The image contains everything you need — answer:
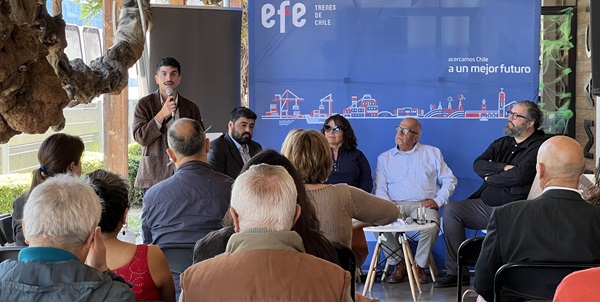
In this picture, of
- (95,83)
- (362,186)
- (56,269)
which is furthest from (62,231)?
(362,186)

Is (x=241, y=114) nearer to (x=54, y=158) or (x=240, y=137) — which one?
(x=240, y=137)

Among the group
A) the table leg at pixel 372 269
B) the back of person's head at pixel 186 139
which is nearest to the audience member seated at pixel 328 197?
the back of person's head at pixel 186 139

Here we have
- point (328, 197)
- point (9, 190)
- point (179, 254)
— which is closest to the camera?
point (179, 254)

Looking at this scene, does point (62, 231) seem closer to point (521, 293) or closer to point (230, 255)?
point (230, 255)

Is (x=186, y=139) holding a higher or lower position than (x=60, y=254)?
higher

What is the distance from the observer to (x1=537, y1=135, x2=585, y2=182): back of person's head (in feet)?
12.7

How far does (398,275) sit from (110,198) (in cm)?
467

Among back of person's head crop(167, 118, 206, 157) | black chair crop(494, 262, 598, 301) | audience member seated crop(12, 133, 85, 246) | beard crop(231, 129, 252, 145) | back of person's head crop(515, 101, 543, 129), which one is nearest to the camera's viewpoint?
black chair crop(494, 262, 598, 301)

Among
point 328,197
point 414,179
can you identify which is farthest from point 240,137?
point 328,197

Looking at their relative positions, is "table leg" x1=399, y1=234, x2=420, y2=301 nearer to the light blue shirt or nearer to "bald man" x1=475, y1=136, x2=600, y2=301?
the light blue shirt

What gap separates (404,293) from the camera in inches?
273

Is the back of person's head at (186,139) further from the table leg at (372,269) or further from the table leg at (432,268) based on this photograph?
the table leg at (432,268)

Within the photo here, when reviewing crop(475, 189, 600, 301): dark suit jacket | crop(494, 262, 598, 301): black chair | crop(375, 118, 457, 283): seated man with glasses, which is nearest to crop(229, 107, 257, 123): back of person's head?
crop(375, 118, 457, 283): seated man with glasses

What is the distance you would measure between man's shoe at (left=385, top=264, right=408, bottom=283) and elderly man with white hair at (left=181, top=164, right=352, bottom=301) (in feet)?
15.9
